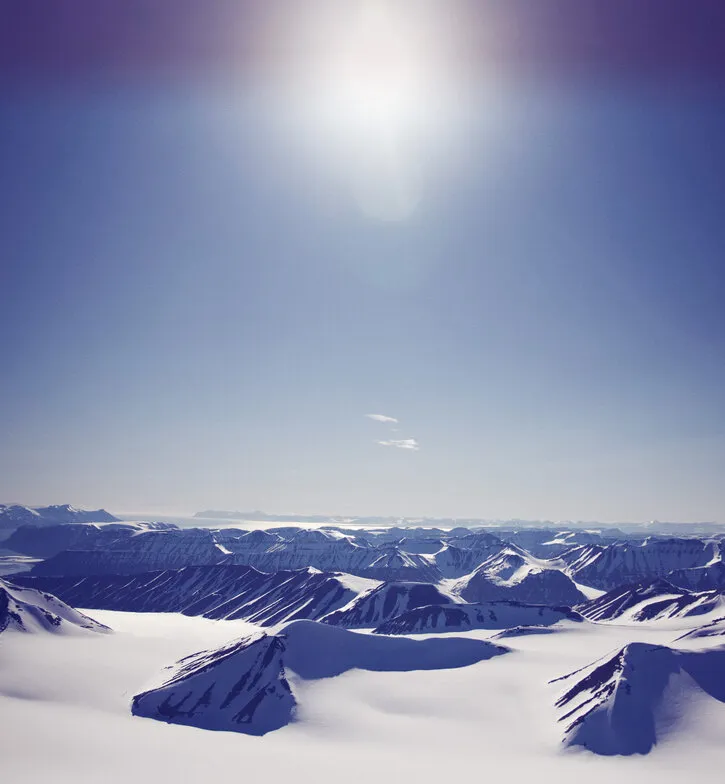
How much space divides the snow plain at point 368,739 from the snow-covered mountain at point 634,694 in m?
3.02

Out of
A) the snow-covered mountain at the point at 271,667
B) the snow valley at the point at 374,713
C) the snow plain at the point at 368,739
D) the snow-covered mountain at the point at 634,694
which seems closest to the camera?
the snow plain at the point at 368,739

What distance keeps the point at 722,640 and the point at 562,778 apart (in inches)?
3651

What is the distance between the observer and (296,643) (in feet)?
591

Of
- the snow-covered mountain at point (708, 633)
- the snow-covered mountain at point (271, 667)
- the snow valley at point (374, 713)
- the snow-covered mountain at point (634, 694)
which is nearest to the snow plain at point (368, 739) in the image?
the snow valley at point (374, 713)

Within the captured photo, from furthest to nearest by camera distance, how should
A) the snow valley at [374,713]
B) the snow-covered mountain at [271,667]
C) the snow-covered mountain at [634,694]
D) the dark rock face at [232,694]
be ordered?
the snow-covered mountain at [271,667], the dark rock face at [232,694], the snow-covered mountain at [634,694], the snow valley at [374,713]

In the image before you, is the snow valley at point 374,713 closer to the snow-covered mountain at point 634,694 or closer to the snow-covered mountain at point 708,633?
the snow-covered mountain at point 634,694

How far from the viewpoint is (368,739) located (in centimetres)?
12456

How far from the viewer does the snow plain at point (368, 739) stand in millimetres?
102938

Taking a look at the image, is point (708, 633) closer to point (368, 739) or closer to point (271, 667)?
point (368, 739)

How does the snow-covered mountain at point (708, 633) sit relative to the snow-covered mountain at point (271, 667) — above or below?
above

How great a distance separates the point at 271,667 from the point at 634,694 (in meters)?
98.1

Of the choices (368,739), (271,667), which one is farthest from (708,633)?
(271,667)

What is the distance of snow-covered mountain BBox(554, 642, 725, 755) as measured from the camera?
4471 inches

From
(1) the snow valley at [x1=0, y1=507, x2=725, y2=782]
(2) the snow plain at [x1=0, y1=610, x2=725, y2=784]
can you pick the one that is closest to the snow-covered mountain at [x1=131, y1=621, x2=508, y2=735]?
(1) the snow valley at [x1=0, y1=507, x2=725, y2=782]
